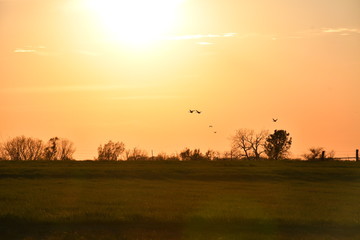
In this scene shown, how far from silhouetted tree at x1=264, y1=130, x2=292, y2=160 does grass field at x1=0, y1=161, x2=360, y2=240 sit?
2528 inches

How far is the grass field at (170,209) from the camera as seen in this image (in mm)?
21062

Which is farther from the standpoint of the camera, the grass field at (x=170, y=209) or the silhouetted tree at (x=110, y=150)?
the silhouetted tree at (x=110, y=150)

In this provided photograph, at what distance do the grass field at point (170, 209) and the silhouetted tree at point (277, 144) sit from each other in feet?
211

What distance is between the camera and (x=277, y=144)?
365 feet

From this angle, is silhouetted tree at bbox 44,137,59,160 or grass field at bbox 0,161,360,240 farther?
silhouetted tree at bbox 44,137,59,160

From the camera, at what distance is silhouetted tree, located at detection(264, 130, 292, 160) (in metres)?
108

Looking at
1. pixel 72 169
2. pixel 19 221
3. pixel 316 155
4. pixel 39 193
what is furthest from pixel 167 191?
pixel 316 155

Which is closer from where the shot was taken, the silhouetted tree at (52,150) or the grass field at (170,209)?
the grass field at (170,209)

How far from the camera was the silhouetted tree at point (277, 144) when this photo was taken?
108m

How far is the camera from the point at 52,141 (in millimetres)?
99250

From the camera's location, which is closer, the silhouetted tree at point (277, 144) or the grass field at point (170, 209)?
the grass field at point (170, 209)

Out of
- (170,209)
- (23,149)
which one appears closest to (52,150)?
(23,149)

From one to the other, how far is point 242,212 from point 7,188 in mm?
16395

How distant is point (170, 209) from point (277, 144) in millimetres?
88812
